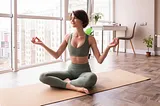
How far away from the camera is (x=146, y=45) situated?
232 inches

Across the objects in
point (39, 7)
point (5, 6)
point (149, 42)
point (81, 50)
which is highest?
point (39, 7)

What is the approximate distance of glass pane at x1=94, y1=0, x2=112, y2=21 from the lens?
622 cm

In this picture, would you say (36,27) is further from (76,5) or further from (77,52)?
(77,52)

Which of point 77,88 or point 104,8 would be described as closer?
point 77,88

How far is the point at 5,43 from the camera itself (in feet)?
11.6

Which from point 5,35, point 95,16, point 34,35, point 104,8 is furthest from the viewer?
point 104,8

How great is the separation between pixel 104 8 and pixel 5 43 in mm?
4028

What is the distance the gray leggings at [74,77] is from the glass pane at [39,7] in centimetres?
195

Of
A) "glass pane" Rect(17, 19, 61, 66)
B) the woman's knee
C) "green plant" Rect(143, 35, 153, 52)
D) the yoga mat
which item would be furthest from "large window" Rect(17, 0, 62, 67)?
"green plant" Rect(143, 35, 153, 52)

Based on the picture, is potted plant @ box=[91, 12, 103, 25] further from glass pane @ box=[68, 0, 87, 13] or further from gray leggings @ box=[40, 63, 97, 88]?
gray leggings @ box=[40, 63, 97, 88]

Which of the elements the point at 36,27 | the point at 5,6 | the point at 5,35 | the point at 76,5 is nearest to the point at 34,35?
the point at 36,27

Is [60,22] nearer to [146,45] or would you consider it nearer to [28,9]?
[28,9]

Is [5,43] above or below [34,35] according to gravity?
below

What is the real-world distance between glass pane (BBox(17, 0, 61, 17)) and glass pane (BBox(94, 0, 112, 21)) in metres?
1.88
